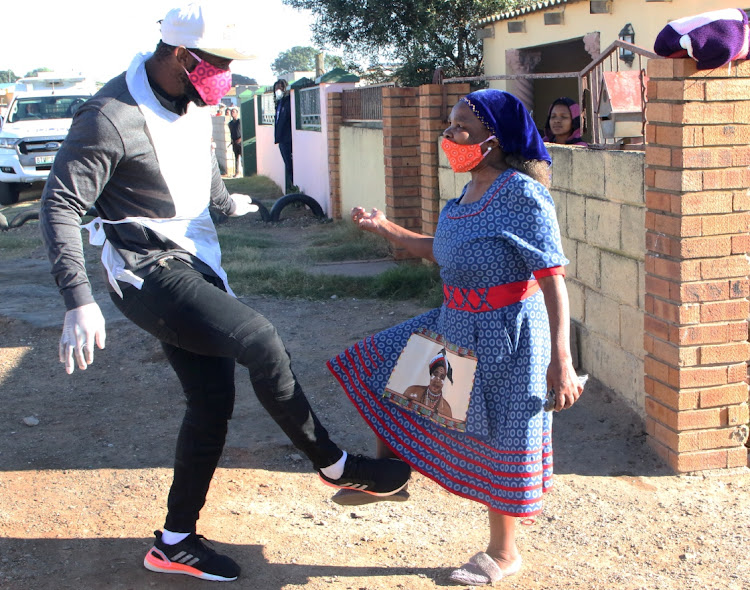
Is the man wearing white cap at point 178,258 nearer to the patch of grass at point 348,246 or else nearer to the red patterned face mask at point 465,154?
the red patterned face mask at point 465,154

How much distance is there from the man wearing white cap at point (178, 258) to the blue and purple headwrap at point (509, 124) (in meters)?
0.82

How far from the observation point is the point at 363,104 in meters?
11.5

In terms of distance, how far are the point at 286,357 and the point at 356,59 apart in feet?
61.0

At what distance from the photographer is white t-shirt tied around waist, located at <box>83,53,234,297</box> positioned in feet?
8.87

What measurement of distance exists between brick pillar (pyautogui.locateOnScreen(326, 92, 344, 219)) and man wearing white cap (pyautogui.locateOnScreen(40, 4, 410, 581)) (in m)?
9.86

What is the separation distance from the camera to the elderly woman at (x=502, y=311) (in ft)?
8.70

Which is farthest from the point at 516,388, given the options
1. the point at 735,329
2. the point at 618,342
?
the point at 618,342

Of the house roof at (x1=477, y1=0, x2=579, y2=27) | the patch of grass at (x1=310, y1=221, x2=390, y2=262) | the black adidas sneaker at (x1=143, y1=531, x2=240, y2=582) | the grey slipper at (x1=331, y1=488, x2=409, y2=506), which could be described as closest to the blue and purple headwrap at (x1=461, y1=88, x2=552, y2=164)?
the grey slipper at (x1=331, y1=488, x2=409, y2=506)

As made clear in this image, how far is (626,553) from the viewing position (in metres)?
3.23

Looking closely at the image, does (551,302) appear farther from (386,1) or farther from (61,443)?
(386,1)

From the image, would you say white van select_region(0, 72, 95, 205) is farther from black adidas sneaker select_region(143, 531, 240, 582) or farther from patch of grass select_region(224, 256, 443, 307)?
black adidas sneaker select_region(143, 531, 240, 582)

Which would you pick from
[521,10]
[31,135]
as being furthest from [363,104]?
[31,135]

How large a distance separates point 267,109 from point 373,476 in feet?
61.8

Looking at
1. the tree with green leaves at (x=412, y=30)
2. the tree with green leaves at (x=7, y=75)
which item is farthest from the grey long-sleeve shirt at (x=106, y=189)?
the tree with green leaves at (x=7, y=75)
